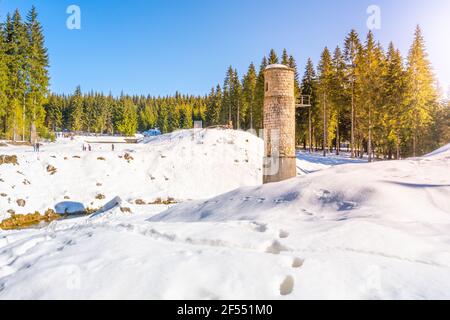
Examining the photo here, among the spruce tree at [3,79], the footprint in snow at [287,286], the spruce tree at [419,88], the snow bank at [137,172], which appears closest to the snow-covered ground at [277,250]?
the footprint in snow at [287,286]

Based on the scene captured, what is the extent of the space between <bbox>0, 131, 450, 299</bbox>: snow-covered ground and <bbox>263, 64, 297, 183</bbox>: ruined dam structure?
5.49 metres

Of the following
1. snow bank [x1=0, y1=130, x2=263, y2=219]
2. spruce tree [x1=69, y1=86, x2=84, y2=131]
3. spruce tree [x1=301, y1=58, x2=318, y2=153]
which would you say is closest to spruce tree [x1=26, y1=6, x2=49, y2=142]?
snow bank [x1=0, y1=130, x2=263, y2=219]

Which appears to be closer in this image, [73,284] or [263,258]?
[73,284]

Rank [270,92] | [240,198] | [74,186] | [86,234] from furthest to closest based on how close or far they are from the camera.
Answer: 1. [74,186]
2. [270,92]
3. [240,198]
4. [86,234]

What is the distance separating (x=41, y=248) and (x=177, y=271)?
130 inches

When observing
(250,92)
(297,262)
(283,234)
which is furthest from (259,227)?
(250,92)

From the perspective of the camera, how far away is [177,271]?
3904mm

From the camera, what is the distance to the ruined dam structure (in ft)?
51.8

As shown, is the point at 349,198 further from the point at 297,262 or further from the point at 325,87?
the point at 325,87

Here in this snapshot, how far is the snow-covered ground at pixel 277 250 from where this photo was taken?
3.60m

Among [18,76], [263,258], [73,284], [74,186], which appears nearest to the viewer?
[73,284]

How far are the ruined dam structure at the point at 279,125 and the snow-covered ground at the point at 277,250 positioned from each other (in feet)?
18.0
